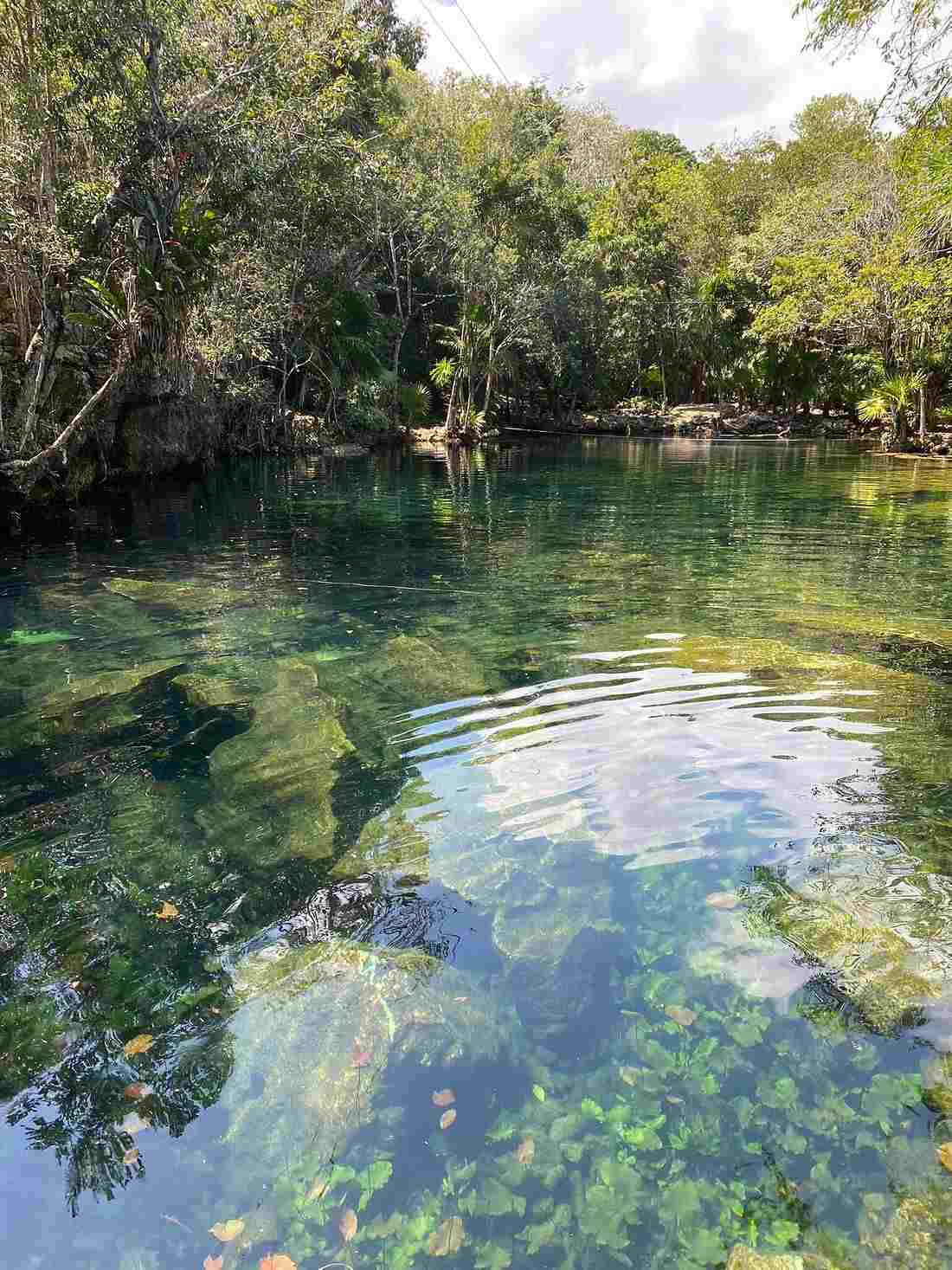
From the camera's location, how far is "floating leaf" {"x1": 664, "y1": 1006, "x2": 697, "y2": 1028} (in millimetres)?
3189

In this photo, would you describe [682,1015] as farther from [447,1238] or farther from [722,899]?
[447,1238]

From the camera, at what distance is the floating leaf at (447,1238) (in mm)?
2416

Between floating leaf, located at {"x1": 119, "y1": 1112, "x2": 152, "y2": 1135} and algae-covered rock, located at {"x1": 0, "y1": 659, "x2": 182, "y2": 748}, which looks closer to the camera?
floating leaf, located at {"x1": 119, "y1": 1112, "x2": 152, "y2": 1135}

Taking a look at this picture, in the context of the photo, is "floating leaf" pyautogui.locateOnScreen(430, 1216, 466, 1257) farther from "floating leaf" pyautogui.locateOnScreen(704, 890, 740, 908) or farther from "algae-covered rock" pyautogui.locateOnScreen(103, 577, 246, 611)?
"algae-covered rock" pyautogui.locateOnScreen(103, 577, 246, 611)

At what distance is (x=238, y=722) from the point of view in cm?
622

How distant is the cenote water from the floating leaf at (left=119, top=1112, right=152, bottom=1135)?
0.03m

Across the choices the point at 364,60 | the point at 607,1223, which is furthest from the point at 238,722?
the point at 364,60

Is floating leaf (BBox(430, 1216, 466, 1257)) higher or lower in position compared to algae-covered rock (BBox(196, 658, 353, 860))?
lower

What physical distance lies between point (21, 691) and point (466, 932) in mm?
5086

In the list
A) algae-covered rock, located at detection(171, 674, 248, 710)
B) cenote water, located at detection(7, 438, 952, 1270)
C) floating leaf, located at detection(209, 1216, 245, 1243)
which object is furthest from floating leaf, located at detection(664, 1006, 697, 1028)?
algae-covered rock, located at detection(171, 674, 248, 710)

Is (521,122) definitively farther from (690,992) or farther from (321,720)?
(690,992)

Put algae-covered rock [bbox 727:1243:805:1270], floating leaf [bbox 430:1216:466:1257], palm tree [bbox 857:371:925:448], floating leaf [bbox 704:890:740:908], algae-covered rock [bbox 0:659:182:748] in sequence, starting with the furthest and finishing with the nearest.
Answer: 1. palm tree [bbox 857:371:925:448]
2. algae-covered rock [bbox 0:659:182:748]
3. floating leaf [bbox 704:890:740:908]
4. floating leaf [bbox 430:1216:466:1257]
5. algae-covered rock [bbox 727:1243:805:1270]

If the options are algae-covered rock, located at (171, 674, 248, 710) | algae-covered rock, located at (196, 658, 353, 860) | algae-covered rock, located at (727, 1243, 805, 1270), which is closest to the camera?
algae-covered rock, located at (727, 1243, 805, 1270)

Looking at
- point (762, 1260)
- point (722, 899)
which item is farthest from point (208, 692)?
point (762, 1260)
